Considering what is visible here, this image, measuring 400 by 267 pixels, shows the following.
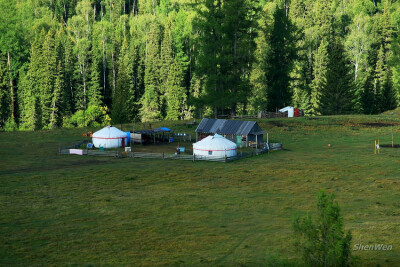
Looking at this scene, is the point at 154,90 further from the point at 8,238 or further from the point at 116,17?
the point at 8,238

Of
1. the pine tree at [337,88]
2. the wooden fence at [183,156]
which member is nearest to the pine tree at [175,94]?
the pine tree at [337,88]

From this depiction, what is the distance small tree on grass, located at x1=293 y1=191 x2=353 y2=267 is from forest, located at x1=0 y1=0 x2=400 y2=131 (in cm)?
6137

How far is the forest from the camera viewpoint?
273ft

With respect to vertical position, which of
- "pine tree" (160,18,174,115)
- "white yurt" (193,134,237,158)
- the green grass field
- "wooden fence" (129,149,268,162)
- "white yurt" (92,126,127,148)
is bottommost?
the green grass field

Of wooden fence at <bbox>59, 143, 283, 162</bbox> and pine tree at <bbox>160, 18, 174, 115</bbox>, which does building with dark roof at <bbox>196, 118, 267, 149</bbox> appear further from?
pine tree at <bbox>160, 18, 174, 115</bbox>

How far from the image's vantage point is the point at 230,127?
6384 cm

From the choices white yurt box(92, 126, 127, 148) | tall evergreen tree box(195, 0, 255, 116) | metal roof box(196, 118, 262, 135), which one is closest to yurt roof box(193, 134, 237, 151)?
metal roof box(196, 118, 262, 135)

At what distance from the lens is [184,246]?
28406 millimetres

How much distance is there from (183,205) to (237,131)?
2698 cm

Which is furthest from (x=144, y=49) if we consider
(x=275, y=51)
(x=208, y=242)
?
(x=208, y=242)

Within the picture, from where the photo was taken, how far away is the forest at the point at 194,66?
83.2 metres

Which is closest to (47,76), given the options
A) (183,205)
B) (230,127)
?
(230,127)

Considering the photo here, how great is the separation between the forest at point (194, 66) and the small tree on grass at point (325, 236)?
201 feet

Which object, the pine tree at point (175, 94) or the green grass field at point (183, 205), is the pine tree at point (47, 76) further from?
the green grass field at point (183, 205)
